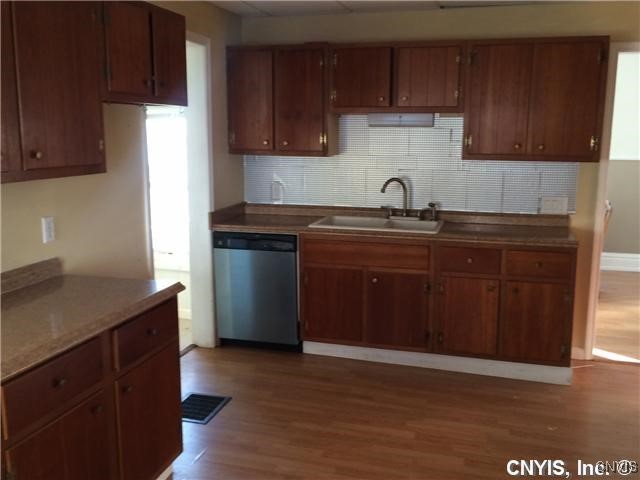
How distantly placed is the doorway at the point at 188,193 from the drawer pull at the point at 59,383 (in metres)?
1.65

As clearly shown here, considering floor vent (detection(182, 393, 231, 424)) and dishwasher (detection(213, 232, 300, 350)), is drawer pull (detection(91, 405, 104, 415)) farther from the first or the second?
dishwasher (detection(213, 232, 300, 350))

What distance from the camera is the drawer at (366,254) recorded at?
3.84 meters

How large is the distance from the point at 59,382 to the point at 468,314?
103 inches

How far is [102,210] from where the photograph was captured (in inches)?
120

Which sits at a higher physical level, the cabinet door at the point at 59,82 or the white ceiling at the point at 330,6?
the white ceiling at the point at 330,6

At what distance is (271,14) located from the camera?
14.0 ft

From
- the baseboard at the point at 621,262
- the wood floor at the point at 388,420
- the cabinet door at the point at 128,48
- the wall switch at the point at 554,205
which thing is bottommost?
the wood floor at the point at 388,420

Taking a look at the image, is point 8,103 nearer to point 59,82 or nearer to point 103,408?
point 59,82

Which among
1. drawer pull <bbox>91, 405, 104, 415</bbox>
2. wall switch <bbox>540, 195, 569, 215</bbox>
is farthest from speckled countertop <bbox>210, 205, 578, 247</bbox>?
drawer pull <bbox>91, 405, 104, 415</bbox>

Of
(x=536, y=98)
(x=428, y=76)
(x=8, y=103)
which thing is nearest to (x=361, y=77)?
(x=428, y=76)

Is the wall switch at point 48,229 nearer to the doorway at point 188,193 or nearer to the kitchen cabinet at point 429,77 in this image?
the doorway at point 188,193

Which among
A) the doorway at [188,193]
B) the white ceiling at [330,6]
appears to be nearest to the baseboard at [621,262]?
the white ceiling at [330,6]

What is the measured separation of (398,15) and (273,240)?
1788 mm

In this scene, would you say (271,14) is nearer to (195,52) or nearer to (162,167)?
(195,52)
